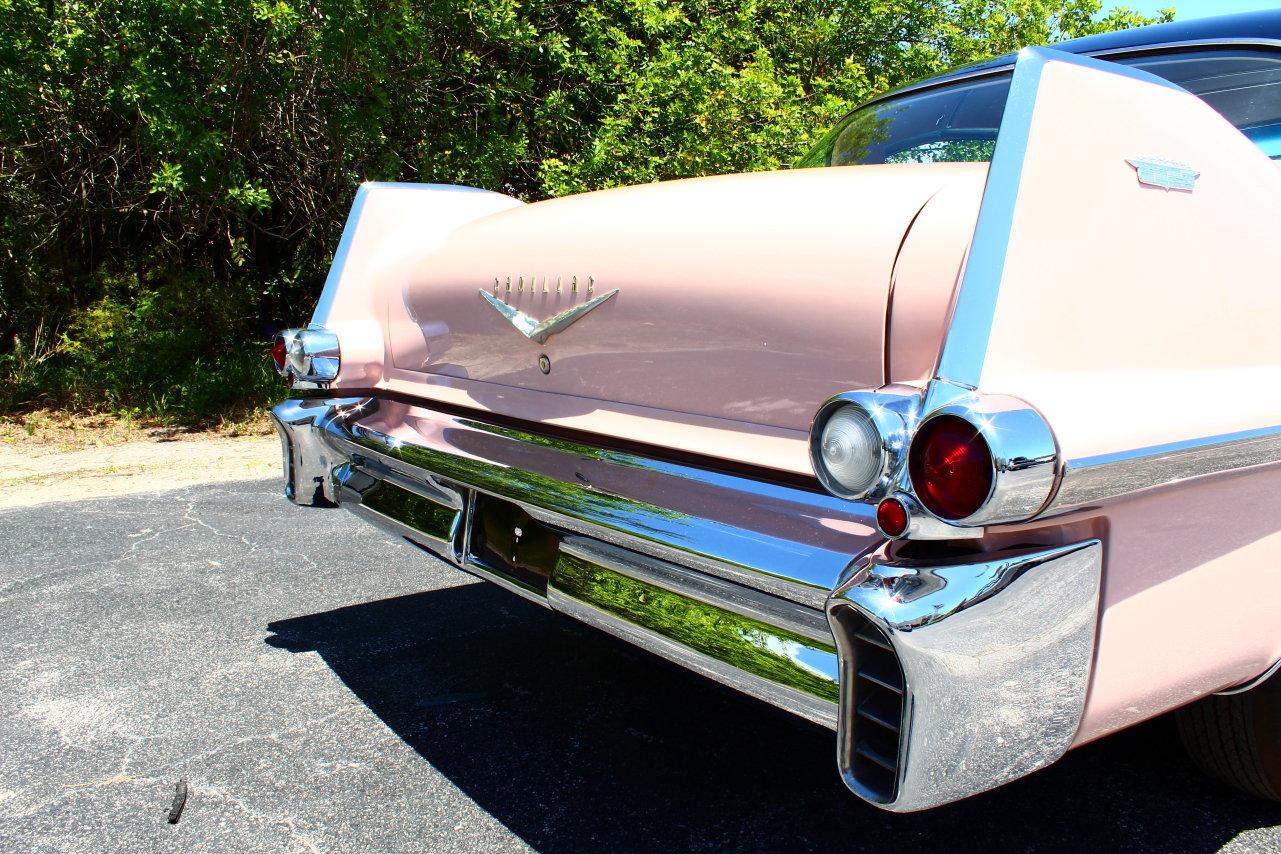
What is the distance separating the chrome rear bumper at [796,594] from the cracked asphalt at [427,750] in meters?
0.25

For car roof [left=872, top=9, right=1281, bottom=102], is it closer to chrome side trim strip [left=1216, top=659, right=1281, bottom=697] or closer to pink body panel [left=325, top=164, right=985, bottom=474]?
pink body panel [left=325, top=164, right=985, bottom=474]

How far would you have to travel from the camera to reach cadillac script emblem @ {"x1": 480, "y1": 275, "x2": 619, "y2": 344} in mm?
2049

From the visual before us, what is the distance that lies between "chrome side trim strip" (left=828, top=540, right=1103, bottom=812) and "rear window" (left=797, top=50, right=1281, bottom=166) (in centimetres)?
92

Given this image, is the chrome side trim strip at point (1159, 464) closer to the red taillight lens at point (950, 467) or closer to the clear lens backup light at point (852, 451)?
the red taillight lens at point (950, 467)

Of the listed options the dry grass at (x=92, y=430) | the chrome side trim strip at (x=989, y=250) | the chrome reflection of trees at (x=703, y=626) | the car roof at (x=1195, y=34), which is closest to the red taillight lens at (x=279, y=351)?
the chrome reflection of trees at (x=703, y=626)

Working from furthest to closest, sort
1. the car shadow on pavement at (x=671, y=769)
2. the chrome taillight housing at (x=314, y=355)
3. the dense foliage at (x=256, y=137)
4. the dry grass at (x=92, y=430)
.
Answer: the dry grass at (x=92, y=430) → the dense foliage at (x=256, y=137) → the chrome taillight housing at (x=314, y=355) → the car shadow on pavement at (x=671, y=769)

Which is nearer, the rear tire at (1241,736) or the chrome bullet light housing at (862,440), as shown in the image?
the chrome bullet light housing at (862,440)

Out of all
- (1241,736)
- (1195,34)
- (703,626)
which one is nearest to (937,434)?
(703,626)

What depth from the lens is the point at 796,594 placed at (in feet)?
5.05

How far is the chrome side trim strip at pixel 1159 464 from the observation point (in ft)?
4.23

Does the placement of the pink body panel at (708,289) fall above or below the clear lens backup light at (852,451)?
above

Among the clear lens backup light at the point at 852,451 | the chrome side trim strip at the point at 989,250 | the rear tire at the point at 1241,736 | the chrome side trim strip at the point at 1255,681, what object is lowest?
the rear tire at the point at 1241,736

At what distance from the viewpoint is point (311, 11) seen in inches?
280

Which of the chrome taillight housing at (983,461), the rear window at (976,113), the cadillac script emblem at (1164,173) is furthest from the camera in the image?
the rear window at (976,113)
